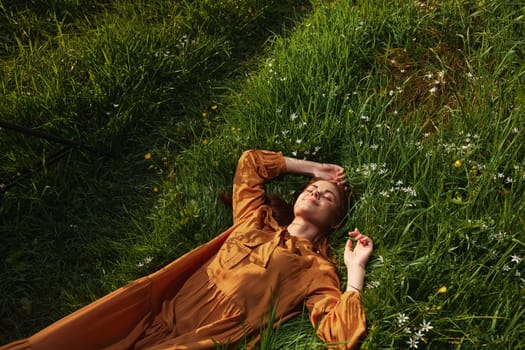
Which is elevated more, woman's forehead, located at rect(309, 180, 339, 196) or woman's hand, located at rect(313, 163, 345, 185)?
woman's forehead, located at rect(309, 180, 339, 196)

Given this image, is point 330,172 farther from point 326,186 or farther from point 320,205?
point 320,205

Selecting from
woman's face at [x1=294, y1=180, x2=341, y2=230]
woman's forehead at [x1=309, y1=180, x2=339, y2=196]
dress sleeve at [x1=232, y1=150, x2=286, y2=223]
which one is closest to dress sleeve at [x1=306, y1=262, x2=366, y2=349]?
woman's face at [x1=294, y1=180, x2=341, y2=230]

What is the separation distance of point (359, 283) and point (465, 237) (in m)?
0.61

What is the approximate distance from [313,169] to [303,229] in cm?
48

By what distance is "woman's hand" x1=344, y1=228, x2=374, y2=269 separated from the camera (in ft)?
10.2

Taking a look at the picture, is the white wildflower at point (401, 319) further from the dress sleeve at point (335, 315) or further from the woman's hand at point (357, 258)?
the woman's hand at point (357, 258)

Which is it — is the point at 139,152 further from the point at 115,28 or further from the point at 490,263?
the point at 490,263

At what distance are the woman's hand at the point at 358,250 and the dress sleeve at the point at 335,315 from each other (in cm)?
17

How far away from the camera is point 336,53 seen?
4035 millimetres

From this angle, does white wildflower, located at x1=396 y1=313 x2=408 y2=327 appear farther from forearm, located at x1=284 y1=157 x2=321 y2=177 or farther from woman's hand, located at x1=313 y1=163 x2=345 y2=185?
forearm, located at x1=284 y1=157 x2=321 y2=177

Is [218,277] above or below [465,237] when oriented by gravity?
below

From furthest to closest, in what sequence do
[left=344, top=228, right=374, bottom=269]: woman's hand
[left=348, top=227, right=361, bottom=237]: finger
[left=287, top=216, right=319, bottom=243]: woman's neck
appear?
[left=287, top=216, right=319, bottom=243]: woman's neck
[left=348, top=227, right=361, bottom=237]: finger
[left=344, top=228, right=374, bottom=269]: woman's hand

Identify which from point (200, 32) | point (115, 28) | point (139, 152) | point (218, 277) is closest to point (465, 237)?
point (218, 277)

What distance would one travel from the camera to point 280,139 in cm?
384
